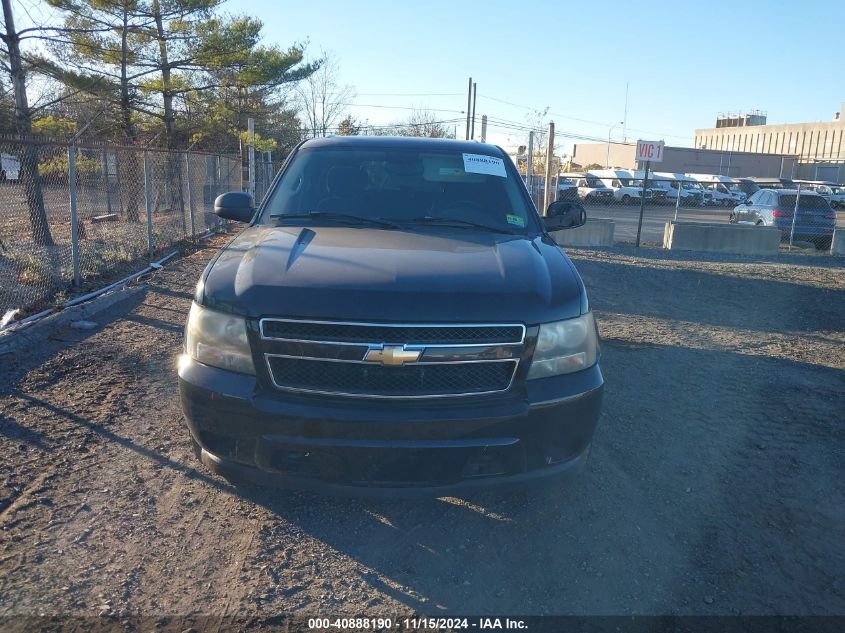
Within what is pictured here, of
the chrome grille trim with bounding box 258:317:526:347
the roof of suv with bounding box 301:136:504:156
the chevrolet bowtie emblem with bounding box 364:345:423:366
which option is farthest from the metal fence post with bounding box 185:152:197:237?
the chevrolet bowtie emblem with bounding box 364:345:423:366

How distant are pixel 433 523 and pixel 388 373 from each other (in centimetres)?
96

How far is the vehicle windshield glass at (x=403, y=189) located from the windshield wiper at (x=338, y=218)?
11 mm

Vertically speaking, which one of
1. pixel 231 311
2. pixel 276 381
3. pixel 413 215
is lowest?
pixel 276 381

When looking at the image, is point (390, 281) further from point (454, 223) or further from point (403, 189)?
point (403, 189)

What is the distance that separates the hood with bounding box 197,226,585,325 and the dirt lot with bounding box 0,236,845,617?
1.10m

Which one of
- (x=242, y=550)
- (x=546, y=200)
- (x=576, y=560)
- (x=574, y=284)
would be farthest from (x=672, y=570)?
(x=546, y=200)

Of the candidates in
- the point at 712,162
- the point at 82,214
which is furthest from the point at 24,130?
the point at 712,162

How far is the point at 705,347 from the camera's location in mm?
7051

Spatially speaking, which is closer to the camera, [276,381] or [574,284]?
[276,381]

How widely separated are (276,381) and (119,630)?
3.58 ft

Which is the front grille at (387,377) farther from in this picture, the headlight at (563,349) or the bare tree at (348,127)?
the bare tree at (348,127)

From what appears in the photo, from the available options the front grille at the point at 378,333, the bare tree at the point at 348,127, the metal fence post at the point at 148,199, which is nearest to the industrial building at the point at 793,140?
the bare tree at the point at 348,127

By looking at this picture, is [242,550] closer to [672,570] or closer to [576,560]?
[576,560]

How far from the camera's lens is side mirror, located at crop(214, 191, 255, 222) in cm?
460
